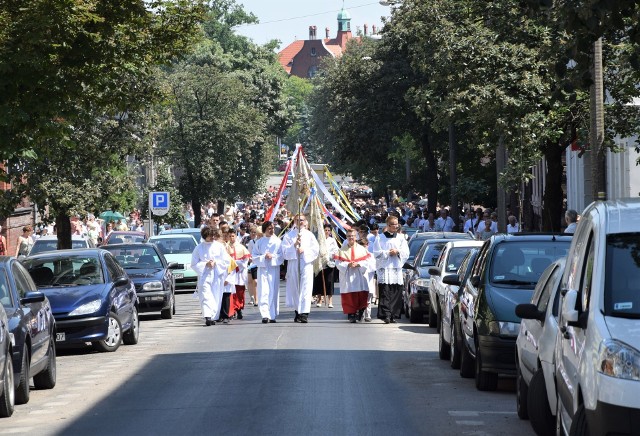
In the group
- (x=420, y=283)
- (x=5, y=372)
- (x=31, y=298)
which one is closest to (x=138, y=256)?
(x=420, y=283)

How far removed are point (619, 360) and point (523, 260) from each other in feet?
24.0

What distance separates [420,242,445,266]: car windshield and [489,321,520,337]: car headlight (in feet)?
37.7

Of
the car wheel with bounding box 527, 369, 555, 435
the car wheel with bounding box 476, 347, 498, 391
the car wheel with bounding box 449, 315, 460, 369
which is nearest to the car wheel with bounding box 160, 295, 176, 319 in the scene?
the car wheel with bounding box 449, 315, 460, 369

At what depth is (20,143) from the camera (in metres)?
18.4

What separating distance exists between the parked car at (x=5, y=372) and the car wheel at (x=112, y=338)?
656 centimetres

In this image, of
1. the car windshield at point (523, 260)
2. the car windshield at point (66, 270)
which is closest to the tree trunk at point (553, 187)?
the car windshield at point (66, 270)

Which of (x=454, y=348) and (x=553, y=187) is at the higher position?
(x=553, y=187)

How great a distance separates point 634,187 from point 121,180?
12177mm

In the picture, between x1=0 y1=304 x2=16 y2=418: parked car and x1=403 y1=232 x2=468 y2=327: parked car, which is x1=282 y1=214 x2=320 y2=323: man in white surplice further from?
→ x1=0 y1=304 x2=16 y2=418: parked car

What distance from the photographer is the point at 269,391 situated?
1365 cm

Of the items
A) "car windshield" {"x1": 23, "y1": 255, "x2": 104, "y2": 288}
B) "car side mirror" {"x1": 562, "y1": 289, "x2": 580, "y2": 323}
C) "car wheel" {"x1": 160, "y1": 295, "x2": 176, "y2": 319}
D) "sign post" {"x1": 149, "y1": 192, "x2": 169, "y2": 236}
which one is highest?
"sign post" {"x1": 149, "y1": 192, "x2": 169, "y2": 236}

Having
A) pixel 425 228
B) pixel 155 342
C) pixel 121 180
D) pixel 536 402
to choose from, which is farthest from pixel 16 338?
pixel 425 228

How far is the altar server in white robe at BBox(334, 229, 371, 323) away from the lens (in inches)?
944

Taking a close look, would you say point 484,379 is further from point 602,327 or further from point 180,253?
point 180,253
